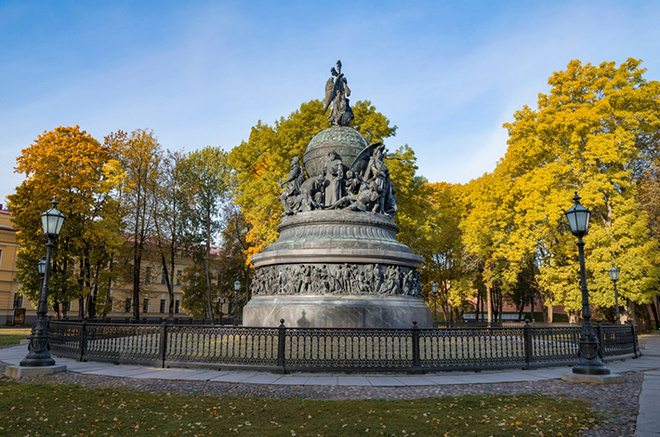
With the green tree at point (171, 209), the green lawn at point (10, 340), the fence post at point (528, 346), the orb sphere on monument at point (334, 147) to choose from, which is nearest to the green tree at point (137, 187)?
the green tree at point (171, 209)

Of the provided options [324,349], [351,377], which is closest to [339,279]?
[324,349]

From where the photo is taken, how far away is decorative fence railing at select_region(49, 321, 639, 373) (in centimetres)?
1118

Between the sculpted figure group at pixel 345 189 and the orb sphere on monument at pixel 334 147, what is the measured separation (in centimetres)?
56

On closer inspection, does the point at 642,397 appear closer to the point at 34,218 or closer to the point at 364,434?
the point at 364,434

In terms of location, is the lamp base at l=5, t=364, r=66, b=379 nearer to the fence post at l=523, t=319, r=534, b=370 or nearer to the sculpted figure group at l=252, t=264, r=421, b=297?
the sculpted figure group at l=252, t=264, r=421, b=297

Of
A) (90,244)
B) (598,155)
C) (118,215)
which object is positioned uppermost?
(598,155)

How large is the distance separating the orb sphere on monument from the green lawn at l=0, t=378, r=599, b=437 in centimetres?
1384

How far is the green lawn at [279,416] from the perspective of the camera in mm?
6422

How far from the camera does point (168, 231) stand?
40219 mm

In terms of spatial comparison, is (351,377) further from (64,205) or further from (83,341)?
(64,205)

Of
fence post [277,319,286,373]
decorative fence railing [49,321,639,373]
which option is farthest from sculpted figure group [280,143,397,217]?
fence post [277,319,286,373]

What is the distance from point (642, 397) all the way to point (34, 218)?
3339cm

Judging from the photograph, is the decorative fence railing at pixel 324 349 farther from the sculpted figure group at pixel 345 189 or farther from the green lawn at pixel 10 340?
the green lawn at pixel 10 340

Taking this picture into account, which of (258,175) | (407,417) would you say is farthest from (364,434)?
(258,175)
